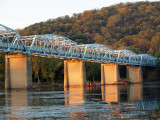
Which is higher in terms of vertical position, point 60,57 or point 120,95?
A: point 60,57

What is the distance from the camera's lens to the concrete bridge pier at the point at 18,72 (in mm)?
78188

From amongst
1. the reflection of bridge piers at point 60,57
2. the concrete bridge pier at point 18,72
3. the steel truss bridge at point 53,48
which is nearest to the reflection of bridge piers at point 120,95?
the concrete bridge pier at point 18,72

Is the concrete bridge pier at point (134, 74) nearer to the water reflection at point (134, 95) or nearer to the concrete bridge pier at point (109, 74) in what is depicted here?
the concrete bridge pier at point (109, 74)

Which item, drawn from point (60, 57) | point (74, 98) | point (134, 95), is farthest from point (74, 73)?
point (74, 98)

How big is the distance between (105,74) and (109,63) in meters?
5.78

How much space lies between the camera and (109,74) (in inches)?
4660

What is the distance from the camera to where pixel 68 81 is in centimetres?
10325

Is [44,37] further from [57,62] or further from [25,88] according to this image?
[57,62]

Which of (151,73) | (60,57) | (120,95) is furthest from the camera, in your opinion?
(151,73)

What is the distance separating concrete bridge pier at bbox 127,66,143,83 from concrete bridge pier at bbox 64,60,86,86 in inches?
1250

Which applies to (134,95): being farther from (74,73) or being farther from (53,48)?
(74,73)

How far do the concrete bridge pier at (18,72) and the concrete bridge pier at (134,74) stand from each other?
2338 inches

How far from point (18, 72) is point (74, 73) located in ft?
91.0

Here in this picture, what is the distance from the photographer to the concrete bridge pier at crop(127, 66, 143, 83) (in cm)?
13070
